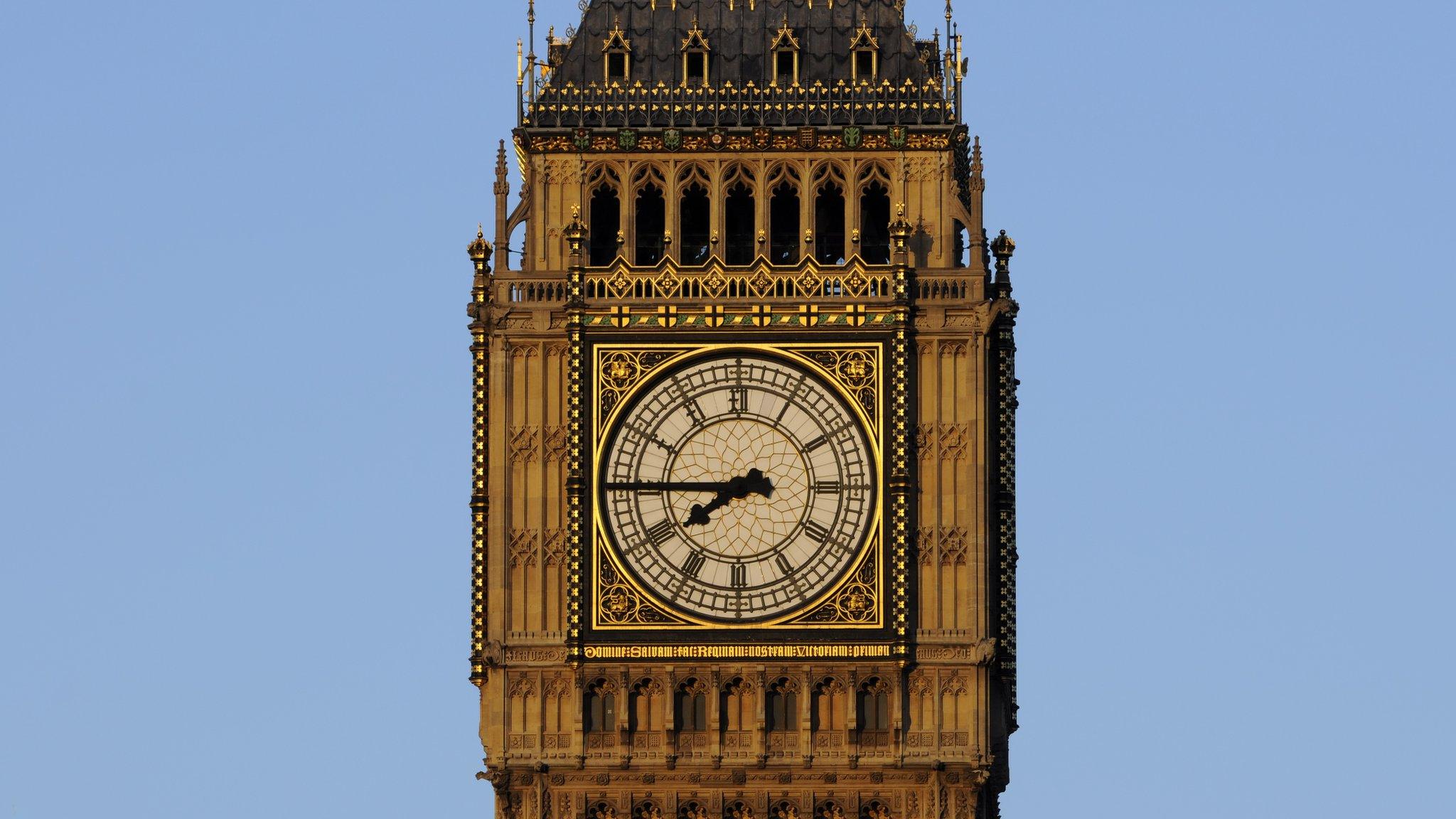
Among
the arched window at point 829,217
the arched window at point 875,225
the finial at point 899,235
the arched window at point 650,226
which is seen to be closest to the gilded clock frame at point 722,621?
the finial at point 899,235

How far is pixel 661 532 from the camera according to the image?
275ft

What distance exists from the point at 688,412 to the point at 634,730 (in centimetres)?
371

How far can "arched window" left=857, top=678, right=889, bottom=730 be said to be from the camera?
8338cm

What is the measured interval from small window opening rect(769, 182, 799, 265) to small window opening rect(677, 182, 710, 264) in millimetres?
785

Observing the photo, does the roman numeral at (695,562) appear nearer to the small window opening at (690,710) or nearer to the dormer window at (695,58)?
the small window opening at (690,710)

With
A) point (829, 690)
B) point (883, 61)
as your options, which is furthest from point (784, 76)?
point (829, 690)

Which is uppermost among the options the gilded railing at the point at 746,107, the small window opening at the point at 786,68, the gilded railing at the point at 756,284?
the small window opening at the point at 786,68

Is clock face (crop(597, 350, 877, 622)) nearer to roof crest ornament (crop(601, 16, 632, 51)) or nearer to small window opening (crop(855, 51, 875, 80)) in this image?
small window opening (crop(855, 51, 875, 80))

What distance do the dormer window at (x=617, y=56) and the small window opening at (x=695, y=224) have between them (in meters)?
1.54

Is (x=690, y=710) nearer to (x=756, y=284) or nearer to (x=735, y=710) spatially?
(x=735, y=710)

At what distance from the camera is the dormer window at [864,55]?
85.3m

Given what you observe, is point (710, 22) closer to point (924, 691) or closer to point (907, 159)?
point (907, 159)

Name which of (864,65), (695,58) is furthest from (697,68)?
(864,65)

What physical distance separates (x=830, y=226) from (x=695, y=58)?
2.54m
